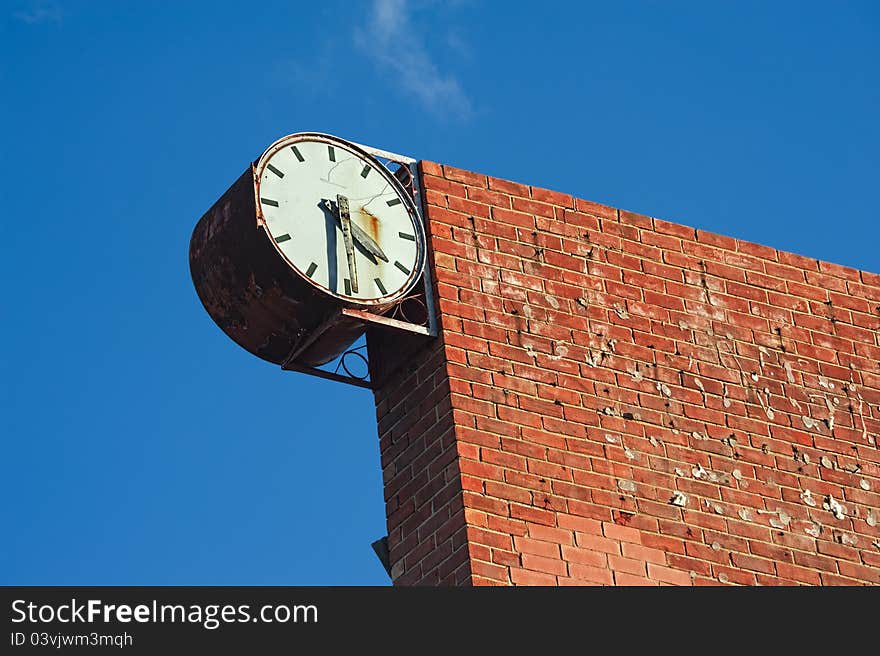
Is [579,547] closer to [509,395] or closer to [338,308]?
[509,395]

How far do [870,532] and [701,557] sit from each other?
1367mm

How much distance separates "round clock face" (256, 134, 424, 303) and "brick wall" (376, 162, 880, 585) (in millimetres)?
246

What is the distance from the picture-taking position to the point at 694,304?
14.0m

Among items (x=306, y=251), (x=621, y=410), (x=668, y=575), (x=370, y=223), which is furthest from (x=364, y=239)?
(x=668, y=575)

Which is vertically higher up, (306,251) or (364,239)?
(364,239)

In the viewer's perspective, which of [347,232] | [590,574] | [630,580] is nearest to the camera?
[590,574]

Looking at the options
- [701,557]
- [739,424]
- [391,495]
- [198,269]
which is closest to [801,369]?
[739,424]

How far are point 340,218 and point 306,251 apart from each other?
373 mm

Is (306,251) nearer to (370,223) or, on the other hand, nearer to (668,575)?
(370,223)

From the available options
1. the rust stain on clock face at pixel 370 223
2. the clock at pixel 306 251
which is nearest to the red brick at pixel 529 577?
the clock at pixel 306 251

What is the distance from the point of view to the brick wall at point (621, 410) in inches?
492

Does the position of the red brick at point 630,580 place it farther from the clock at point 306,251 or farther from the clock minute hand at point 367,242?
the clock minute hand at point 367,242

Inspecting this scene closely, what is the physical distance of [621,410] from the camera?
13219 mm

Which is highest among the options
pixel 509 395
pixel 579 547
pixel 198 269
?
pixel 198 269
